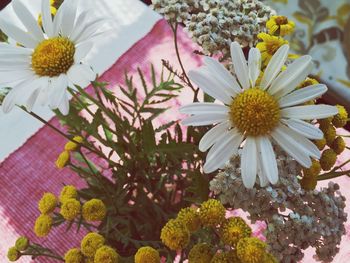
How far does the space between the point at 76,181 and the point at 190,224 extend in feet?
1.29

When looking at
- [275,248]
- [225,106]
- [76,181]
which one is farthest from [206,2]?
[76,181]

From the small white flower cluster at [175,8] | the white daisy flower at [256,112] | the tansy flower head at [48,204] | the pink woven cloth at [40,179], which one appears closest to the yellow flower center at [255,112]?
the white daisy flower at [256,112]

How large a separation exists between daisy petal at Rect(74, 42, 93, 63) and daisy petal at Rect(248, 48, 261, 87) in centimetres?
12

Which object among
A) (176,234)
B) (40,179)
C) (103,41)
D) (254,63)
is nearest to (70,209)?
(176,234)

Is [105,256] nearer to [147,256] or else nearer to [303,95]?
[147,256]

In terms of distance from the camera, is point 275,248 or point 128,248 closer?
point 275,248

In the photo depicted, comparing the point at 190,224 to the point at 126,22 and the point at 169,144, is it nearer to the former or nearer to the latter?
the point at 169,144

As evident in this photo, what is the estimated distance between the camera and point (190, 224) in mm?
392

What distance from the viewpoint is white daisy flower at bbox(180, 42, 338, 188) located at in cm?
36

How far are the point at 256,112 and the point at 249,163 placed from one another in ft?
0.14

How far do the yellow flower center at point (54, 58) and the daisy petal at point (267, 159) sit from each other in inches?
6.7

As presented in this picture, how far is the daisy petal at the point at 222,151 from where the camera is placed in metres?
0.36

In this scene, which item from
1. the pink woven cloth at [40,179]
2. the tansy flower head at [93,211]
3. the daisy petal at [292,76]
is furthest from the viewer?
the pink woven cloth at [40,179]

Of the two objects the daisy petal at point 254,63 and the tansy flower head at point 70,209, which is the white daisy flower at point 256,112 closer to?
the daisy petal at point 254,63
